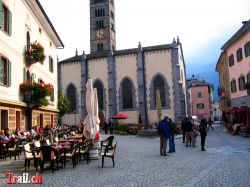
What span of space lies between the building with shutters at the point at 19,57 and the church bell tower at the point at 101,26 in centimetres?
3783

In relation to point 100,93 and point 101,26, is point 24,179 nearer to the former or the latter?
point 100,93

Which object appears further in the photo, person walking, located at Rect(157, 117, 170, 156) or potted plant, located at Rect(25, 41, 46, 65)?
potted plant, located at Rect(25, 41, 46, 65)

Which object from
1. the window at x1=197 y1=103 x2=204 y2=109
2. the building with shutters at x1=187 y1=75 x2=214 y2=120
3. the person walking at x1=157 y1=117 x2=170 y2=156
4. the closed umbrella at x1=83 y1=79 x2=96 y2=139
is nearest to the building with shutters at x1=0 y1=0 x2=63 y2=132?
the closed umbrella at x1=83 y1=79 x2=96 y2=139

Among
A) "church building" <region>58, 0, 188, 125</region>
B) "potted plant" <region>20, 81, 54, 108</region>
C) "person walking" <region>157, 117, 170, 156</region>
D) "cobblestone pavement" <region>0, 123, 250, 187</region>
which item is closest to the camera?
"cobblestone pavement" <region>0, 123, 250, 187</region>

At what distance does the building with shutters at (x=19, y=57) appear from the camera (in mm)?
15969

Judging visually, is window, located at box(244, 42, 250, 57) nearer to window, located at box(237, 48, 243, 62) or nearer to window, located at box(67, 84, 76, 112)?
window, located at box(237, 48, 243, 62)

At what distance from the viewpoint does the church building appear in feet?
152

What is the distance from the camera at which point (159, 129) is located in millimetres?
14680

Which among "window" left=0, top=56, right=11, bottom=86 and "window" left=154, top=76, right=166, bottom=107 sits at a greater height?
"window" left=154, top=76, right=166, bottom=107

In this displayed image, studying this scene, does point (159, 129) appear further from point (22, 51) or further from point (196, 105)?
point (196, 105)

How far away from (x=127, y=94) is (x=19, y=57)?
30.8 meters

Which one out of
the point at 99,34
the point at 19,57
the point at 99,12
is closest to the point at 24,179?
the point at 19,57

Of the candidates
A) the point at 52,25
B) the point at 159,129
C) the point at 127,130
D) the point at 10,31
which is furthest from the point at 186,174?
the point at 127,130

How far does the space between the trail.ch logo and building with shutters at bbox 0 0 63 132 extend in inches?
252
